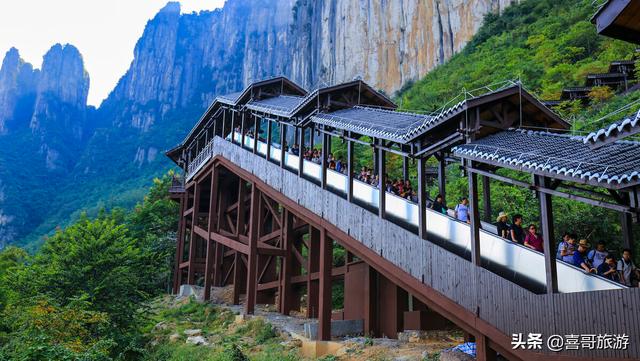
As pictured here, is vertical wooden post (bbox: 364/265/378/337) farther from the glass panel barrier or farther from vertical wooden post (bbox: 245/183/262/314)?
vertical wooden post (bbox: 245/183/262/314)

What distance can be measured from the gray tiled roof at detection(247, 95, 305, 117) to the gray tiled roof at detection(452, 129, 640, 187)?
9.64 meters

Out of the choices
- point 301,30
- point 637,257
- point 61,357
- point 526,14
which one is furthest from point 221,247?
point 301,30

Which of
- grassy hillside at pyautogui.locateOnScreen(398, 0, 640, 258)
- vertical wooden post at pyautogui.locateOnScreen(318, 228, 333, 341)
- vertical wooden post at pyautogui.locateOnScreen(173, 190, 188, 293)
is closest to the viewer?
vertical wooden post at pyautogui.locateOnScreen(318, 228, 333, 341)

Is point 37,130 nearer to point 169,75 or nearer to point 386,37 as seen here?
point 169,75

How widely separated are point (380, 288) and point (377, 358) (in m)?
4.36

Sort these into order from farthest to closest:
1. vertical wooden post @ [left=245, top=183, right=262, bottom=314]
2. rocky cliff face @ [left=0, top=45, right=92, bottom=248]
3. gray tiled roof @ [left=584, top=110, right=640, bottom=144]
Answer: rocky cliff face @ [left=0, top=45, right=92, bottom=248], vertical wooden post @ [left=245, top=183, right=262, bottom=314], gray tiled roof @ [left=584, top=110, right=640, bottom=144]

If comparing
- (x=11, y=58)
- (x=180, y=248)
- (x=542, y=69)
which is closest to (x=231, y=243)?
(x=180, y=248)

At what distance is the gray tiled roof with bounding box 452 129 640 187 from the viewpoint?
782 cm

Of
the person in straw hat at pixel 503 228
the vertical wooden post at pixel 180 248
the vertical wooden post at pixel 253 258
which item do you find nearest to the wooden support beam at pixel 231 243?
the vertical wooden post at pixel 253 258

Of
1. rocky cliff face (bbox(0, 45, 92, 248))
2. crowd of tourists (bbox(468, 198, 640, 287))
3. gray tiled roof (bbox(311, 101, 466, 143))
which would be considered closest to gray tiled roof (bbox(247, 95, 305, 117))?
gray tiled roof (bbox(311, 101, 466, 143))

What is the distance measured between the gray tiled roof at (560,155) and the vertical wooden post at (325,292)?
6.55 m

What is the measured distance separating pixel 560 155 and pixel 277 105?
13.4 meters

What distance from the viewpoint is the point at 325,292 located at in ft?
51.6

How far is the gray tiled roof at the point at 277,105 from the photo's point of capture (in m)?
19.6
